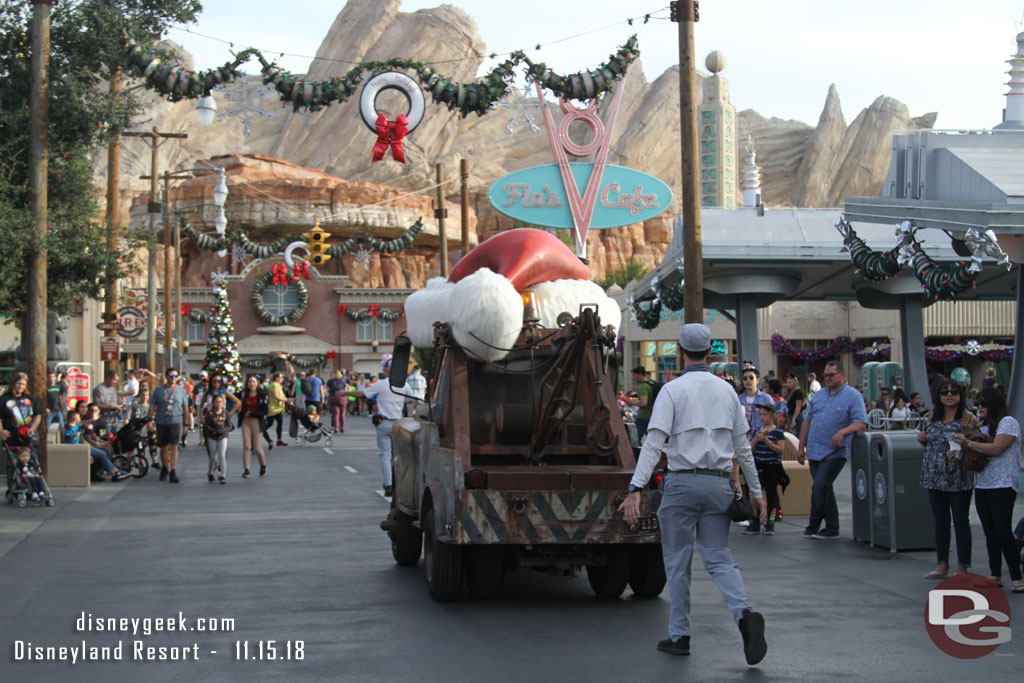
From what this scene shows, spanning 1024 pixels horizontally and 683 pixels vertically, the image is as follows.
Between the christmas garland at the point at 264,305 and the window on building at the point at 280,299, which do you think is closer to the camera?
the christmas garland at the point at 264,305

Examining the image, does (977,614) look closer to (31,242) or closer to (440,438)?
(440,438)

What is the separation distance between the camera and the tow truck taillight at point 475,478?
8602mm

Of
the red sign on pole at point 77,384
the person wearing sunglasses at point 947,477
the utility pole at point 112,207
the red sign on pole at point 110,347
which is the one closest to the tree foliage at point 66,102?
the utility pole at point 112,207

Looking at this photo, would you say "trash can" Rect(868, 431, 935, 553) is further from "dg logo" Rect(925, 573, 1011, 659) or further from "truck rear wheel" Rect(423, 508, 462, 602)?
"truck rear wheel" Rect(423, 508, 462, 602)

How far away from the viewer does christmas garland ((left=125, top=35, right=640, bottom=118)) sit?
18.1 m

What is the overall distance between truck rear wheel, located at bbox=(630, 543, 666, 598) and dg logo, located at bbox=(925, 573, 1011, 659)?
1.90 meters

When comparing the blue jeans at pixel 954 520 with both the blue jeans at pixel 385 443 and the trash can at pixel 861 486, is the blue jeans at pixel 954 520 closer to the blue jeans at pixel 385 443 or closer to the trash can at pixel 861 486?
the trash can at pixel 861 486

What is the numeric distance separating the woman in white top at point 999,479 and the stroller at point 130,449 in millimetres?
14923

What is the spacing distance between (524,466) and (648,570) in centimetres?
126

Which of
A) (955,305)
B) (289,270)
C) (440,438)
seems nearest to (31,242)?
(440,438)

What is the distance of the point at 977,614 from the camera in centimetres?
838

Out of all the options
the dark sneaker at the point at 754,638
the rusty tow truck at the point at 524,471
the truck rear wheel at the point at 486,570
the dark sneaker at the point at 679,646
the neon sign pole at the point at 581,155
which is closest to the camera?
the dark sneaker at the point at 754,638

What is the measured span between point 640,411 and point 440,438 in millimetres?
6840

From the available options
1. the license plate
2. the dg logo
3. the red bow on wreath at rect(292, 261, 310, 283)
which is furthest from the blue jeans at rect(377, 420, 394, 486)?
the red bow on wreath at rect(292, 261, 310, 283)
